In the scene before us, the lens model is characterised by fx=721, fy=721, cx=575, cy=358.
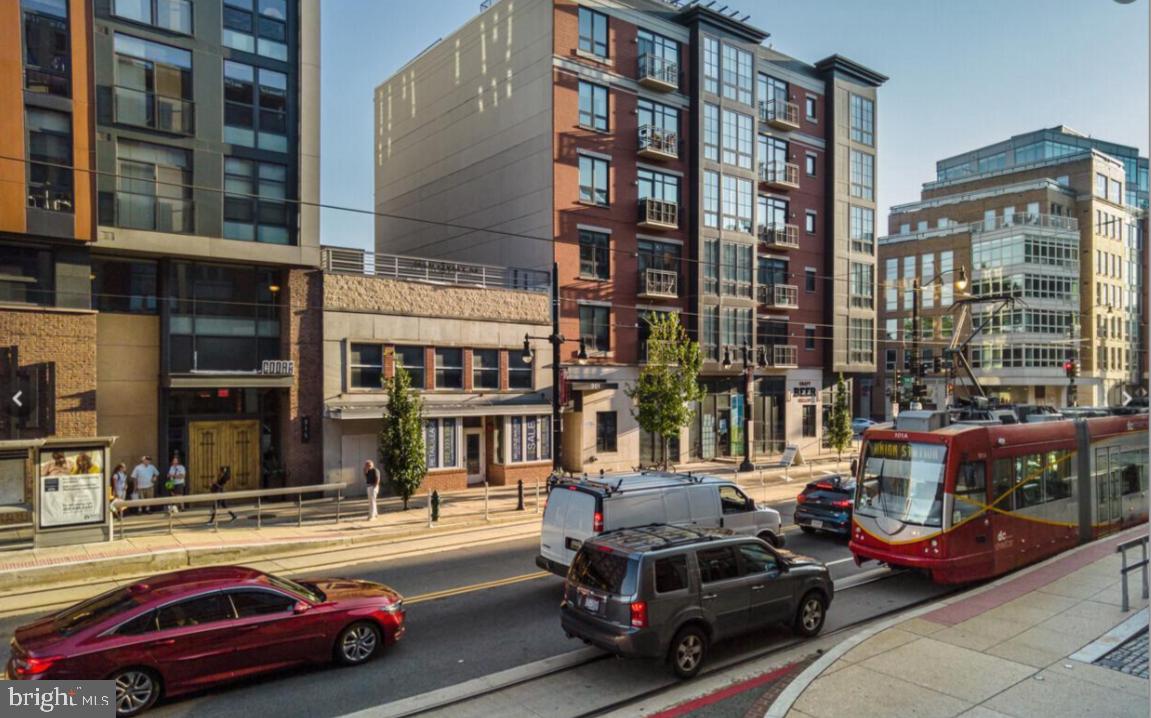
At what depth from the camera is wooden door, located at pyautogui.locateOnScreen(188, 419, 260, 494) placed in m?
23.6

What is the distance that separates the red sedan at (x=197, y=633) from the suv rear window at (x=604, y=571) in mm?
2816

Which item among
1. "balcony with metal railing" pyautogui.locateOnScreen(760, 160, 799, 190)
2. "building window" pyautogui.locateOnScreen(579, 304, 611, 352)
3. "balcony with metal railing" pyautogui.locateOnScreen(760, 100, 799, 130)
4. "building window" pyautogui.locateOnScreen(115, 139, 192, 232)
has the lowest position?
"building window" pyautogui.locateOnScreen(579, 304, 611, 352)

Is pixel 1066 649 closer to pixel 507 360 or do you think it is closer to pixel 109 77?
pixel 507 360

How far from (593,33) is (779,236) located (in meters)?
15.5

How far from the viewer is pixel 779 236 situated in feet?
135

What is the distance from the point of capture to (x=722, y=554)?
10.2 meters

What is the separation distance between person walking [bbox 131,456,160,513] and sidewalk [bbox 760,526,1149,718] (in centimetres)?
1963

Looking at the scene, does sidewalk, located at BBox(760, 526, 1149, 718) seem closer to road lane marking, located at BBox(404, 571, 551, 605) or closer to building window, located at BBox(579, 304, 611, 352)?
road lane marking, located at BBox(404, 571, 551, 605)

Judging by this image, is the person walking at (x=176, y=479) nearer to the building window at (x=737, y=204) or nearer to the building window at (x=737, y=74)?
the building window at (x=737, y=204)

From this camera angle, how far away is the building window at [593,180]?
33438 millimetres

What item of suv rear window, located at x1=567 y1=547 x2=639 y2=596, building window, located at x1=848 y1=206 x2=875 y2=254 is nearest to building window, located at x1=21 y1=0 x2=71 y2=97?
suv rear window, located at x1=567 y1=547 x2=639 y2=596

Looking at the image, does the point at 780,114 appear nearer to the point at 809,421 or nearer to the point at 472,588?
the point at 809,421

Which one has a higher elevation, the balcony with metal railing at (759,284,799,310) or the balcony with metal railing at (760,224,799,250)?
the balcony with metal railing at (760,224,799,250)

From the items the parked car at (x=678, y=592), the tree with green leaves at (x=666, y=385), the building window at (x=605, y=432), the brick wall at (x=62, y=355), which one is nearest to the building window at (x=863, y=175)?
the tree with green leaves at (x=666, y=385)
